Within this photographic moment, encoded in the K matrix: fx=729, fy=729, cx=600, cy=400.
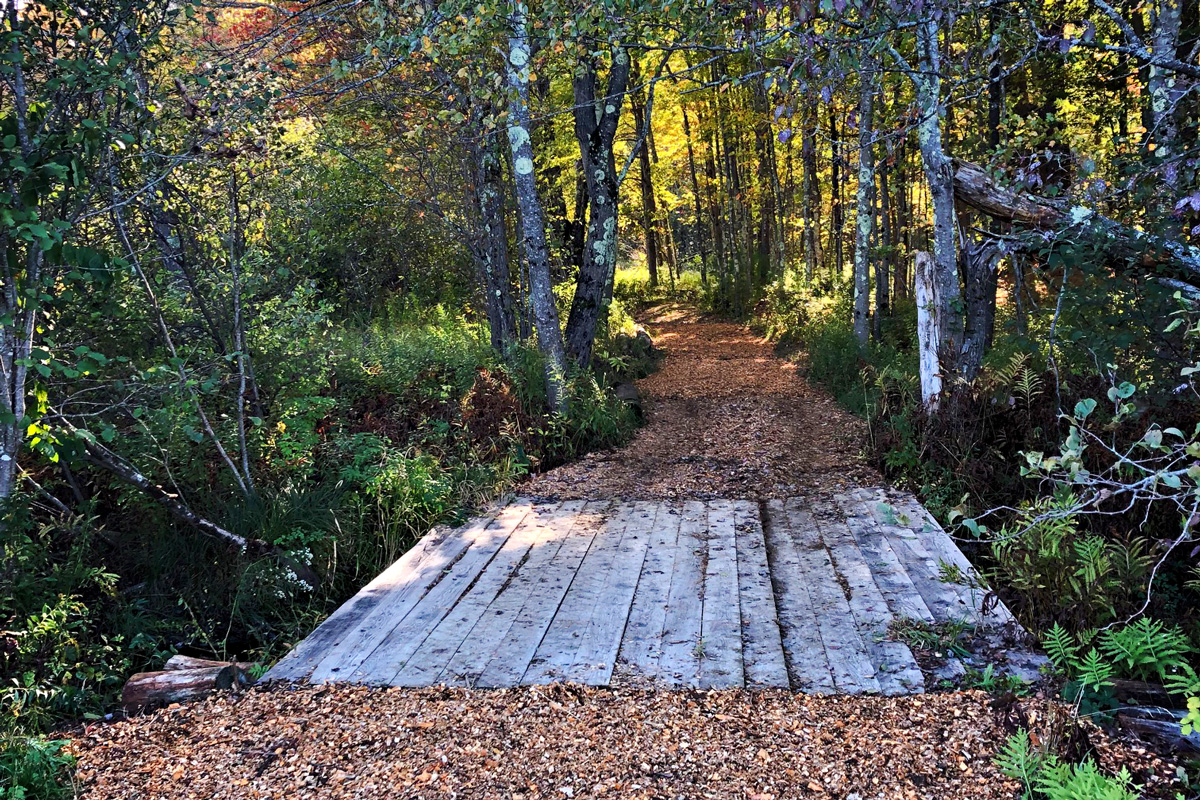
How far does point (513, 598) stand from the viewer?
4.02 metres

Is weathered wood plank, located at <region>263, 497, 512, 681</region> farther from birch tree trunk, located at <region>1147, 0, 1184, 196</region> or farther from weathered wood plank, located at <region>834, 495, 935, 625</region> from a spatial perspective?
birch tree trunk, located at <region>1147, 0, 1184, 196</region>

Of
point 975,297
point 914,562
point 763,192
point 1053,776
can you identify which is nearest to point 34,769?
point 1053,776

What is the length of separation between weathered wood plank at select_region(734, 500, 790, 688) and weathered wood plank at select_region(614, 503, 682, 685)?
405 millimetres

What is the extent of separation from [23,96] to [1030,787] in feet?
16.7

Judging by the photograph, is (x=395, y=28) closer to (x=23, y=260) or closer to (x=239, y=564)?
(x=23, y=260)

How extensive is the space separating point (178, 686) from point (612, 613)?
203 cm

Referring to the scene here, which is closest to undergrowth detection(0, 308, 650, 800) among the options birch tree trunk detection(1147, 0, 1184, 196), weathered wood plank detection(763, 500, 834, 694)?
Answer: weathered wood plank detection(763, 500, 834, 694)

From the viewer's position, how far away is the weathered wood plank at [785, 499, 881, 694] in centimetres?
301

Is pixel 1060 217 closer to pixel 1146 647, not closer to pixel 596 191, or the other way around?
pixel 1146 647

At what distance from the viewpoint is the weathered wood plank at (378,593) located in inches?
135

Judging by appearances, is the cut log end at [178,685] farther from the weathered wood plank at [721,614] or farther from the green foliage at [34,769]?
the weathered wood plank at [721,614]

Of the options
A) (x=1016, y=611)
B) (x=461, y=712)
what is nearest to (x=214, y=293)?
(x=461, y=712)

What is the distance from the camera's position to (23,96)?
352 centimetres

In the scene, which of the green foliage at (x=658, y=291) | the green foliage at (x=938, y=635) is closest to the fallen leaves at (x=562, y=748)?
the green foliage at (x=938, y=635)
